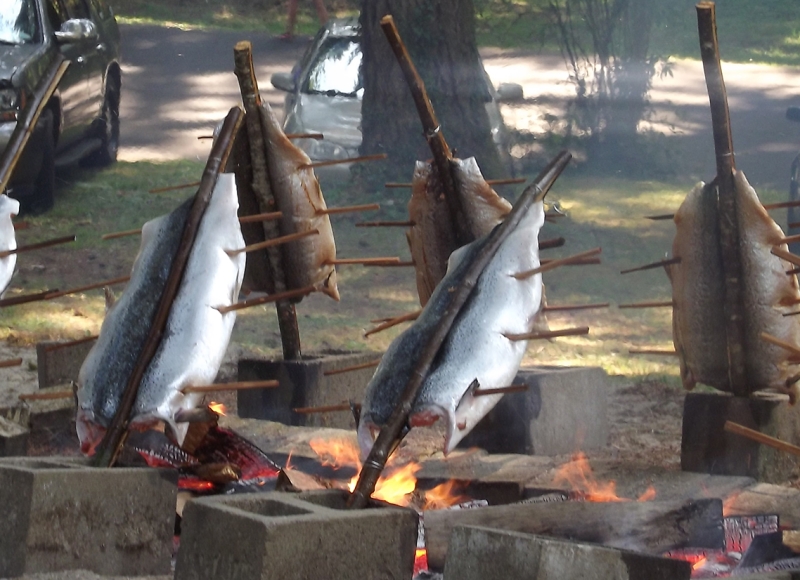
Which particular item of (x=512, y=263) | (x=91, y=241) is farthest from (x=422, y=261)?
(x=91, y=241)

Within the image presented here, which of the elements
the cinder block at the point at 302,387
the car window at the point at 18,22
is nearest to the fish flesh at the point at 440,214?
the cinder block at the point at 302,387

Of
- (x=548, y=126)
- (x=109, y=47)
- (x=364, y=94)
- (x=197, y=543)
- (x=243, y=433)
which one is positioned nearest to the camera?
(x=197, y=543)

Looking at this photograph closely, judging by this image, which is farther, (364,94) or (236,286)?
(364,94)

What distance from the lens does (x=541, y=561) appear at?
2.82 meters

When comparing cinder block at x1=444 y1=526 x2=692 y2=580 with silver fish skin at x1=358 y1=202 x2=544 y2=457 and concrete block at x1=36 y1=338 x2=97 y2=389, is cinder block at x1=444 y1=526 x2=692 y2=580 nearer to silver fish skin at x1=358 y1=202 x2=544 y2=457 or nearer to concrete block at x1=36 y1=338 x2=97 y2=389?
silver fish skin at x1=358 y1=202 x2=544 y2=457

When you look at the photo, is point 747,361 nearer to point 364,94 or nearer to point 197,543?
point 197,543

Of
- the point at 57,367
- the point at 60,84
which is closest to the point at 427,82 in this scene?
the point at 60,84

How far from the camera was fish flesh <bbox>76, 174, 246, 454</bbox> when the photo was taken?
3359 millimetres

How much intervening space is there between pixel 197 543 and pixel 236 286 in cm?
85

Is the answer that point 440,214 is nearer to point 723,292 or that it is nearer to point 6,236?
point 723,292

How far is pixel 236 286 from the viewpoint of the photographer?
3.60m

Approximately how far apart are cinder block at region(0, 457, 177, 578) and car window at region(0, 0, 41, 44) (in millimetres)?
7932

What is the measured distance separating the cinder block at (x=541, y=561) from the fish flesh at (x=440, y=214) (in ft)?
5.34

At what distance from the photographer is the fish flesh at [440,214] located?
4.35 m
